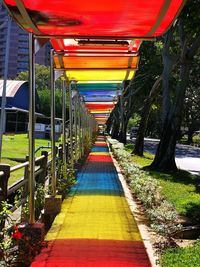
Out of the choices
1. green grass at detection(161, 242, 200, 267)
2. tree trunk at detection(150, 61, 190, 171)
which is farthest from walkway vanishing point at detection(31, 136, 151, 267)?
tree trunk at detection(150, 61, 190, 171)

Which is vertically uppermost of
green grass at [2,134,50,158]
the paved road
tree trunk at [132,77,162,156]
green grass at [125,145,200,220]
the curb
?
tree trunk at [132,77,162,156]

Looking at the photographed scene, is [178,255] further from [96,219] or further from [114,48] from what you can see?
[114,48]

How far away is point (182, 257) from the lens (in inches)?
213

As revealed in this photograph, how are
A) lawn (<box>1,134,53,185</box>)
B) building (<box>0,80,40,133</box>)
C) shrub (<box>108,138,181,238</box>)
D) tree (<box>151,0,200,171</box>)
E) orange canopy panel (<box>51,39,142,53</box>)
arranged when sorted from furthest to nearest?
building (<box>0,80,40,133</box>) < tree (<box>151,0,200,171</box>) < lawn (<box>1,134,53,185</box>) < shrub (<box>108,138,181,238</box>) < orange canopy panel (<box>51,39,142,53</box>)

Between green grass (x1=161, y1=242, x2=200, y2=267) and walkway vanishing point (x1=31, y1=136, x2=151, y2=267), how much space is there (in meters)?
0.24

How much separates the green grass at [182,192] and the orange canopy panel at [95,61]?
3.20 meters

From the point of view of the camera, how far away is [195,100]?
51906 millimetres

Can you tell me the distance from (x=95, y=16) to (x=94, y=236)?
3228 mm

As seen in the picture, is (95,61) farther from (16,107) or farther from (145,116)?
(16,107)

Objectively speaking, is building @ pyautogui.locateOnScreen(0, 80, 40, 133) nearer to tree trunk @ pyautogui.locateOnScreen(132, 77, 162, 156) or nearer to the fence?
tree trunk @ pyautogui.locateOnScreen(132, 77, 162, 156)

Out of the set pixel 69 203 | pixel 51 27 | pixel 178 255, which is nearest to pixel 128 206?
pixel 69 203

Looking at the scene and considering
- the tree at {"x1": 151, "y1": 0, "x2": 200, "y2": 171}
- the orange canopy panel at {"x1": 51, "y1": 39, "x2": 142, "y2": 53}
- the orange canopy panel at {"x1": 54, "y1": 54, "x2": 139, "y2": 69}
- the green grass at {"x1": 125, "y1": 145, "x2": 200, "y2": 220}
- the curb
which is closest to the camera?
the curb

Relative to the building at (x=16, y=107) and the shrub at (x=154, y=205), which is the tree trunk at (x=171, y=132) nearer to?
the shrub at (x=154, y=205)

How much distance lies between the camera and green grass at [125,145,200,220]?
953 centimetres
